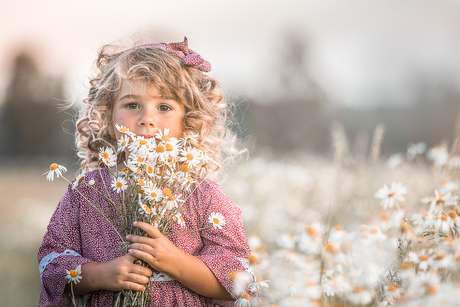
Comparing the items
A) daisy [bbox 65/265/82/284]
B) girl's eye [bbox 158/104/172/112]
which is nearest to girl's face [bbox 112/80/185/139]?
girl's eye [bbox 158/104/172/112]

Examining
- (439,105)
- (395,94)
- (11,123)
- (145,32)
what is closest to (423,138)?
(439,105)

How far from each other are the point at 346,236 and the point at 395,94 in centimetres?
1081

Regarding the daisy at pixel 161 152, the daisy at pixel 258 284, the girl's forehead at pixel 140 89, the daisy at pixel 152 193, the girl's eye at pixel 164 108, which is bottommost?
the daisy at pixel 258 284

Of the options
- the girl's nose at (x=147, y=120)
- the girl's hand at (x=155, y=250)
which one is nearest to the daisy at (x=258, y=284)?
the girl's hand at (x=155, y=250)

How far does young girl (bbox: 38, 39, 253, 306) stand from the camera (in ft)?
5.77

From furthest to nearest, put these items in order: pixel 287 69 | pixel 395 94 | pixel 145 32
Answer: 1. pixel 287 69
2. pixel 395 94
3. pixel 145 32

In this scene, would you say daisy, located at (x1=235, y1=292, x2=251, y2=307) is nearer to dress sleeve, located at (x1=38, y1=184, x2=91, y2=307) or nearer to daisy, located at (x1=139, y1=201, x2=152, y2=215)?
daisy, located at (x1=139, y1=201, x2=152, y2=215)

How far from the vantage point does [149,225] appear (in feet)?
5.46

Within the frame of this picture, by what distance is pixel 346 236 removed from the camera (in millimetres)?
1731

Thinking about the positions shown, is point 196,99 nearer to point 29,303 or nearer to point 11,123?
point 29,303

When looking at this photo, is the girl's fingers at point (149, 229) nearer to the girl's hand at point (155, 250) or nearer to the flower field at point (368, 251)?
the girl's hand at point (155, 250)

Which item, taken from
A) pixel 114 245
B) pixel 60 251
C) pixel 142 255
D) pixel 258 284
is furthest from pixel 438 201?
pixel 60 251

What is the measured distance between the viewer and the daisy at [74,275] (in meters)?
1.79

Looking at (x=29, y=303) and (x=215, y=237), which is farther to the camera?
(x=29, y=303)
